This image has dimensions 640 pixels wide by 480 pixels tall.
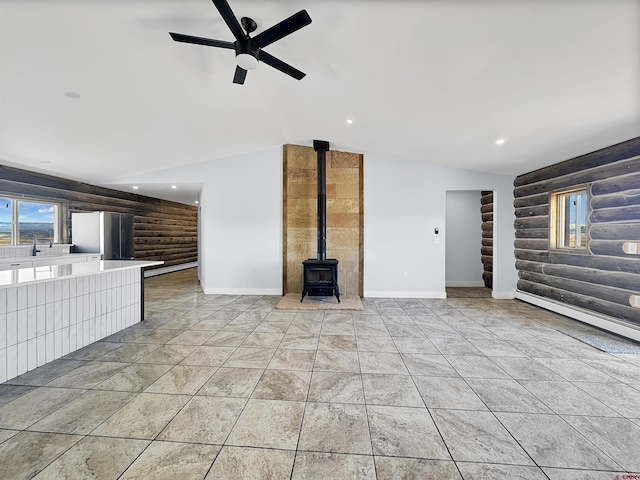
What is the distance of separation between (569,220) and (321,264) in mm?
4103

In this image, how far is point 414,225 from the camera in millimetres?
5320

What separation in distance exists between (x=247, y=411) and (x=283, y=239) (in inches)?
149

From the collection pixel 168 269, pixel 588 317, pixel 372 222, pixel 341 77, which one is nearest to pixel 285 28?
pixel 341 77

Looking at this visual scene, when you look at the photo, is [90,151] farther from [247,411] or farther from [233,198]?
[247,411]

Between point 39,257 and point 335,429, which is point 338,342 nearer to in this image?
point 335,429

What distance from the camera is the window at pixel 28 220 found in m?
4.52

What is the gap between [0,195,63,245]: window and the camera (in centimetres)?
452

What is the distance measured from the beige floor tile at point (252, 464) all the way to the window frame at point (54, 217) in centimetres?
571

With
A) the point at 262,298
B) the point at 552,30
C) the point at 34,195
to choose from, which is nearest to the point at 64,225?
the point at 34,195

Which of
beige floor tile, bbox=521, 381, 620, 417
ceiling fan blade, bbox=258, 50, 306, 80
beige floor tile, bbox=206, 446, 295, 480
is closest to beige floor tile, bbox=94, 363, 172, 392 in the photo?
beige floor tile, bbox=206, 446, 295, 480

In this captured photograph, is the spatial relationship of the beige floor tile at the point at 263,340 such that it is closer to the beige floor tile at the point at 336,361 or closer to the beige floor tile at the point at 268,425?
the beige floor tile at the point at 336,361

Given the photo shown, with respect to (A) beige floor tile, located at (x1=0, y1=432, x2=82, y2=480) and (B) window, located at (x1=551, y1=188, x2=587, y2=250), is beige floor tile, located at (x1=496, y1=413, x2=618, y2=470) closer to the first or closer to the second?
(A) beige floor tile, located at (x1=0, y1=432, x2=82, y2=480)

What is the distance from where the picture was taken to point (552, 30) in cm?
186

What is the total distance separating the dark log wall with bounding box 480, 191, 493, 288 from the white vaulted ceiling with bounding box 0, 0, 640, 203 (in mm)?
1944
